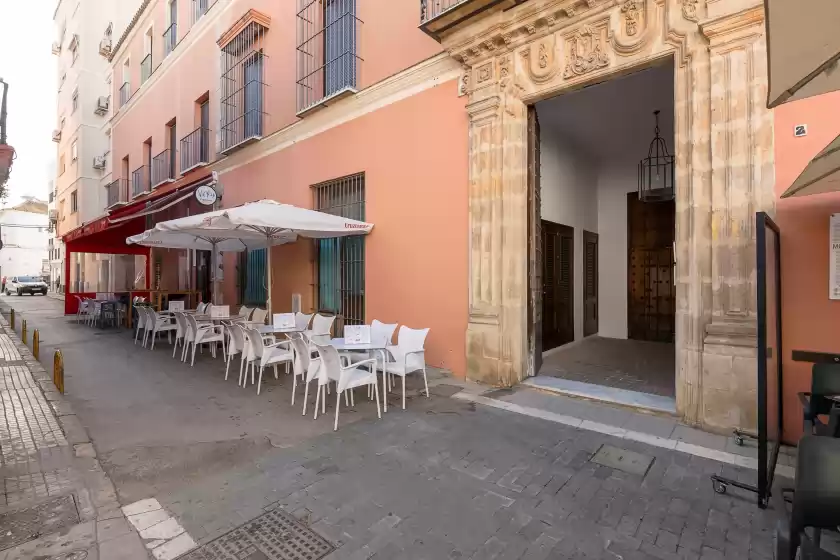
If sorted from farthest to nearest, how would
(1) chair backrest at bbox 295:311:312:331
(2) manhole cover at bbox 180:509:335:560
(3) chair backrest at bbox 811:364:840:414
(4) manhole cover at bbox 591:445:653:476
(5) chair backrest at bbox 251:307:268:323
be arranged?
(5) chair backrest at bbox 251:307:268:323 → (1) chair backrest at bbox 295:311:312:331 → (4) manhole cover at bbox 591:445:653:476 → (3) chair backrest at bbox 811:364:840:414 → (2) manhole cover at bbox 180:509:335:560

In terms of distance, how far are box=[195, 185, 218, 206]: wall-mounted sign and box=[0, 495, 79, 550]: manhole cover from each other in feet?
31.5

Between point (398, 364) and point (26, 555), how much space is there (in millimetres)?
→ 3473

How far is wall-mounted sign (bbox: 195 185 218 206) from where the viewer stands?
449 inches

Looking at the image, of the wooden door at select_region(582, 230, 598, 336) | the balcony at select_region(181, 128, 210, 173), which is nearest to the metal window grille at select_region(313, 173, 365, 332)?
the wooden door at select_region(582, 230, 598, 336)

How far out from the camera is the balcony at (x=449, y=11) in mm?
5543

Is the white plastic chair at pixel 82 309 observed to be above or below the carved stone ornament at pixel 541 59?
below

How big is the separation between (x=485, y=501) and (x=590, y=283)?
793 centimetres

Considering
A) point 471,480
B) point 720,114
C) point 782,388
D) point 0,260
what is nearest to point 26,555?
point 471,480

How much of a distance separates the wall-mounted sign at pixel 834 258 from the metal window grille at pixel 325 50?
7.23m

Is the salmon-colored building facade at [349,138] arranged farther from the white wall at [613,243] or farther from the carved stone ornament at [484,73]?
the white wall at [613,243]

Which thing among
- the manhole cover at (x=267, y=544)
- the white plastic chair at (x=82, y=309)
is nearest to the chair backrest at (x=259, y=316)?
the manhole cover at (x=267, y=544)

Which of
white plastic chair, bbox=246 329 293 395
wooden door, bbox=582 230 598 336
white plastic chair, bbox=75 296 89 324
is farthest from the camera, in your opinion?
white plastic chair, bbox=75 296 89 324

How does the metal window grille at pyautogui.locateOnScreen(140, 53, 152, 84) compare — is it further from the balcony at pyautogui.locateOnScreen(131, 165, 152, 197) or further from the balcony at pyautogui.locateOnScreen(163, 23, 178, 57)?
the balcony at pyautogui.locateOnScreen(131, 165, 152, 197)

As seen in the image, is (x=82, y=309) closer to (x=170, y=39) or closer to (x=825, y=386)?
(x=170, y=39)
